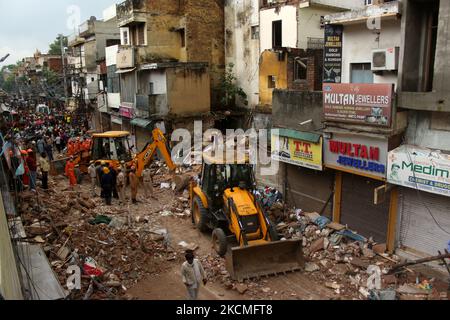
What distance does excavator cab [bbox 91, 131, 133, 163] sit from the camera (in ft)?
A: 58.3

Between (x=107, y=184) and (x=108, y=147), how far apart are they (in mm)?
3484

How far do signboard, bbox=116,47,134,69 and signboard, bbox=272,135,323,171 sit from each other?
1387cm

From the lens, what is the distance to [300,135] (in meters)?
12.9

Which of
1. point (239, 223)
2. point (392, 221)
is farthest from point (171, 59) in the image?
point (392, 221)

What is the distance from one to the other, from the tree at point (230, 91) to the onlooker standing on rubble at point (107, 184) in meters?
11.4

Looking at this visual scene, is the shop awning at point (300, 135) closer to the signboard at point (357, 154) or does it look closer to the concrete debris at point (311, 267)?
the signboard at point (357, 154)

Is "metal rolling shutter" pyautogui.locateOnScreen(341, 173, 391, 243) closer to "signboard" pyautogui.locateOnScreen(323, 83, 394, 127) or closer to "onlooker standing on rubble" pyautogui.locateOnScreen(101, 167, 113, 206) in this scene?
"signboard" pyautogui.locateOnScreen(323, 83, 394, 127)

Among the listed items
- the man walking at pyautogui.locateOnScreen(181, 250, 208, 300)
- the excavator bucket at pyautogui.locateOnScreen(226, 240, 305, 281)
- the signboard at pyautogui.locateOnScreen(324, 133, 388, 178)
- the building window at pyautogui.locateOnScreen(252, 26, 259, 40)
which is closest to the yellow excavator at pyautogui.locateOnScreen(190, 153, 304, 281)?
the excavator bucket at pyautogui.locateOnScreen(226, 240, 305, 281)

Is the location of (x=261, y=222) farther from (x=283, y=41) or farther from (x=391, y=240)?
(x=283, y=41)

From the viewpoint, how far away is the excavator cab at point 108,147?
17.8m

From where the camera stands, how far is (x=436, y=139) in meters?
9.62

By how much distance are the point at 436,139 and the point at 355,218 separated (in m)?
3.43
